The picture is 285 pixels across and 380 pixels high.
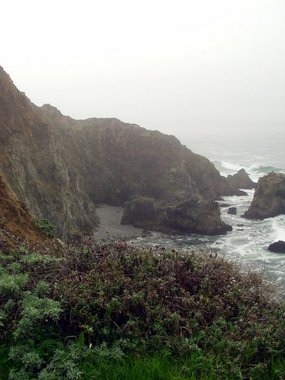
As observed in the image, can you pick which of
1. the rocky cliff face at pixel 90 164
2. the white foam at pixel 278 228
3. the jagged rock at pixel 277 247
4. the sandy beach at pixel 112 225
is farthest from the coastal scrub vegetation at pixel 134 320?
the white foam at pixel 278 228

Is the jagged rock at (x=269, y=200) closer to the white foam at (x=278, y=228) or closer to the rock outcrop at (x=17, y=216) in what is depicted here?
the white foam at (x=278, y=228)

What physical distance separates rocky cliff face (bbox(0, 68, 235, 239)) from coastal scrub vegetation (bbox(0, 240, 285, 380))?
2973cm

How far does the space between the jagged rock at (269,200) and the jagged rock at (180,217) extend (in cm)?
683

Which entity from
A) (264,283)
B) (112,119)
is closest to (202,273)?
(264,283)

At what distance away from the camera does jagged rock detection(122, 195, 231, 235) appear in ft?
140

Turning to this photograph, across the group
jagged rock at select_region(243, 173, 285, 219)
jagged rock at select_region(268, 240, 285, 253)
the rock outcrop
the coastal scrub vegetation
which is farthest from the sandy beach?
the coastal scrub vegetation

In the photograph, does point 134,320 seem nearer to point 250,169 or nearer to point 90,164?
point 90,164

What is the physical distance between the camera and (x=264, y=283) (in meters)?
5.48

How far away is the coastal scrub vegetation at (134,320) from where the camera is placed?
3.81 metres

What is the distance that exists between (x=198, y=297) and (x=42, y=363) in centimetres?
188

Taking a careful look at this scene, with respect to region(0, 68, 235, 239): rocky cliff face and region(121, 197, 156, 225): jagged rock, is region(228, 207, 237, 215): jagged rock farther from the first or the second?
region(121, 197, 156, 225): jagged rock

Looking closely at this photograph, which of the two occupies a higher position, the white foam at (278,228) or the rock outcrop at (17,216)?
the rock outcrop at (17,216)

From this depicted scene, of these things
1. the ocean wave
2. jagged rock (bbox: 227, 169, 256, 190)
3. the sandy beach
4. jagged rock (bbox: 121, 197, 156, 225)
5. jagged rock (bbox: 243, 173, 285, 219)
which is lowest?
the sandy beach

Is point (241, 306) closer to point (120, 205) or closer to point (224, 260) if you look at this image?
point (224, 260)
